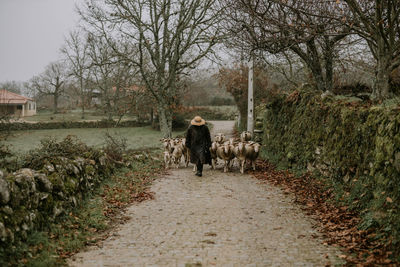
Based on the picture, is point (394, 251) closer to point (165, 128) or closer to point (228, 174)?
point (228, 174)

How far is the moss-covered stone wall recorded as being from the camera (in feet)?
17.3

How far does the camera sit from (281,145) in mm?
14250

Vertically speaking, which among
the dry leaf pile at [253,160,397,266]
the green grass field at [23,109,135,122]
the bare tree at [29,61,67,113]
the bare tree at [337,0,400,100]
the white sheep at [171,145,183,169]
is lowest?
the dry leaf pile at [253,160,397,266]

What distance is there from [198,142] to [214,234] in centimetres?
648

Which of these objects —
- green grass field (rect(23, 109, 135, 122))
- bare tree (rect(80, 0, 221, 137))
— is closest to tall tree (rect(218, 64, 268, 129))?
bare tree (rect(80, 0, 221, 137))

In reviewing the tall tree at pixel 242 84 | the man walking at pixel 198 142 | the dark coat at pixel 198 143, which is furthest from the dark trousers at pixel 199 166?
the tall tree at pixel 242 84

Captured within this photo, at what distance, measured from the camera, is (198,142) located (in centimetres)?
1278

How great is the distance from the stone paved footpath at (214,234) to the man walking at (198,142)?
264 cm

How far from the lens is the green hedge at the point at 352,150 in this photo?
6035 millimetres

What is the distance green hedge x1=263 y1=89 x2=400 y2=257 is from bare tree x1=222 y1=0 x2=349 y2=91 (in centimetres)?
195

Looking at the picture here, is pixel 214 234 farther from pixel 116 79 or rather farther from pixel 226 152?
pixel 116 79

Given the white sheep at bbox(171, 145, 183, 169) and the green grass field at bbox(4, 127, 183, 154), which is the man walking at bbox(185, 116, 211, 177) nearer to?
the white sheep at bbox(171, 145, 183, 169)


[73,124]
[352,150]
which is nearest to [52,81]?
[73,124]

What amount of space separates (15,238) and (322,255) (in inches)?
189
